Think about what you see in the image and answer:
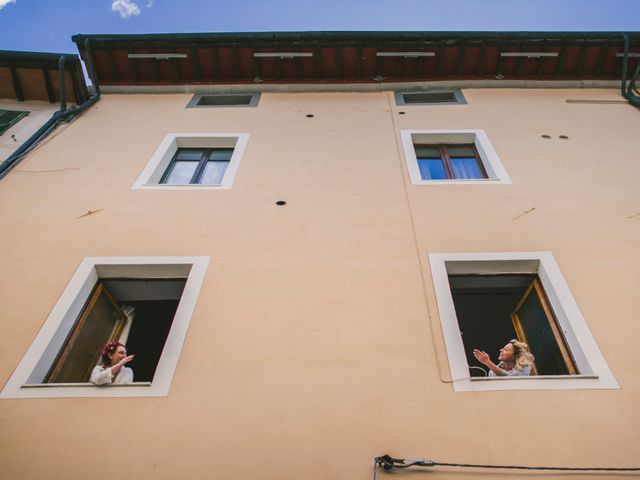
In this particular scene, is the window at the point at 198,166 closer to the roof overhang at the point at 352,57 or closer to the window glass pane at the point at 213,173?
the window glass pane at the point at 213,173

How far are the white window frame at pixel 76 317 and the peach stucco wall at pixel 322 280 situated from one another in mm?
92

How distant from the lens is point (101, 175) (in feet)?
21.1

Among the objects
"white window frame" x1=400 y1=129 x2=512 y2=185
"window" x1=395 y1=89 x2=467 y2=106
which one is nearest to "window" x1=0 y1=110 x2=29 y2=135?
"white window frame" x1=400 y1=129 x2=512 y2=185

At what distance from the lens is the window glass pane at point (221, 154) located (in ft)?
24.3

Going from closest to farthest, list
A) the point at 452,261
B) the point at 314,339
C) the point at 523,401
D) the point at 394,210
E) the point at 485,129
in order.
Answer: the point at 523,401, the point at 314,339, the point at 452,261, the point at 394,210, the point at 485,129

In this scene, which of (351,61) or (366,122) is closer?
(366,122)

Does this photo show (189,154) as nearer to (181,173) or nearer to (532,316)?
(181,173)

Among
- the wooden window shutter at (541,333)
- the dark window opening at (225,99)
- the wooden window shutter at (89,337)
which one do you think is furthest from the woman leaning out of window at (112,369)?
the dark window opening at (225,99)

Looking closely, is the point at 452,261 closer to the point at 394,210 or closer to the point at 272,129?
the point at 394,210

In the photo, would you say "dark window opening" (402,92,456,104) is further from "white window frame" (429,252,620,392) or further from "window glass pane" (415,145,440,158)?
"white window frame" (429,252,620,392)

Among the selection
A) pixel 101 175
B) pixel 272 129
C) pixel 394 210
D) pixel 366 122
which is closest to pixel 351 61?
pixel 366 122

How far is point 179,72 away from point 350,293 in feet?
24.8

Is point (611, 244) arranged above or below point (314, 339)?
above

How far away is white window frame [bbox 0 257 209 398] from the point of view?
12.2 feet
